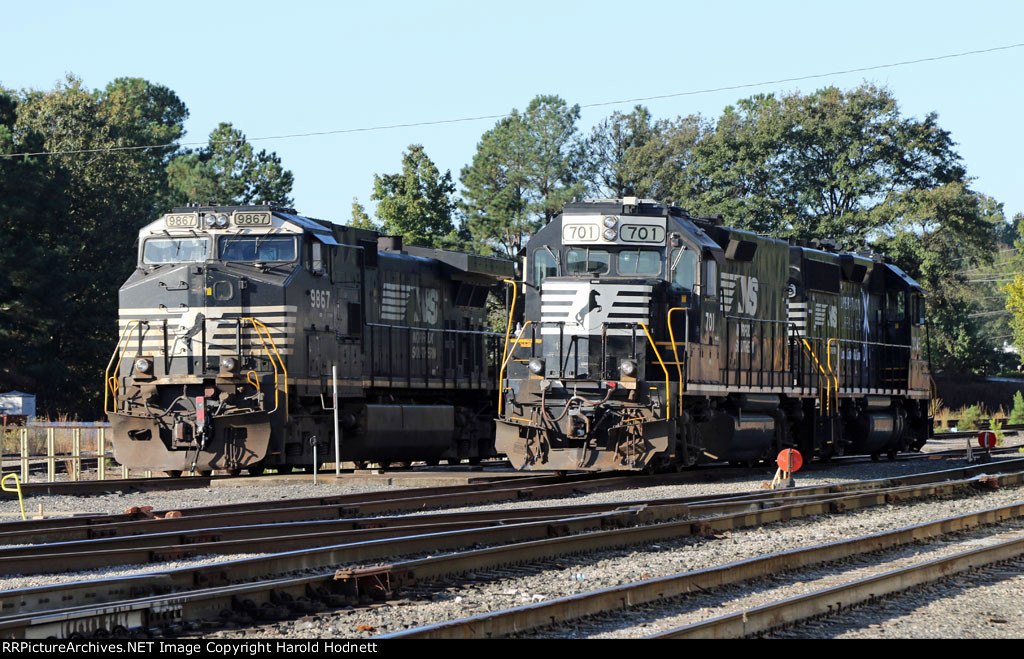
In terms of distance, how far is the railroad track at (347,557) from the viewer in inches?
287

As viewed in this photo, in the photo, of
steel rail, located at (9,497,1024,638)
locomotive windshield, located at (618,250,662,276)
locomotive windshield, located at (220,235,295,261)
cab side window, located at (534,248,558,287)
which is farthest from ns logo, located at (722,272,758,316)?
steel rail, located at (9,497,1024,638)

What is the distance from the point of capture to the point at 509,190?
6175 centimetres

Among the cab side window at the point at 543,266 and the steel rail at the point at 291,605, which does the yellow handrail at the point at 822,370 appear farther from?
the steel rail at the point at 291,605

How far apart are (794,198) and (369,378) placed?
3718cm

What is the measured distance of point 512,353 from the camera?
1842 cm

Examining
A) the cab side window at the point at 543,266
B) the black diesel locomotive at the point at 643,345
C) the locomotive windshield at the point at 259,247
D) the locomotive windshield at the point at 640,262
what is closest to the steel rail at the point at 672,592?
the black diesel locomotive at the point at 643,345

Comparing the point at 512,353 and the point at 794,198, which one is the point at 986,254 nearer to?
the point at 794,198

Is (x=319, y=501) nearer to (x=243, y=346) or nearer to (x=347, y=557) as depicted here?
(x=347, y=557)

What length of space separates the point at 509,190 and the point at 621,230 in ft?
144

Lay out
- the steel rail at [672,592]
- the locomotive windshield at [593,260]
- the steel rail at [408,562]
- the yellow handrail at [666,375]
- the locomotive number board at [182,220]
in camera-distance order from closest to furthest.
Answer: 1. the steel rail at [672,592]
2. the steel rail at [408,562]
3. the yellow handrail at [666,375]
4. the locomotive windshield at [593,260]
5. the locomotive number board at [182,220]

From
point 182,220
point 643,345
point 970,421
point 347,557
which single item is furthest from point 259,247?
point 970,421

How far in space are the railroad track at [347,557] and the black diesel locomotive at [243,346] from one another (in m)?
4.52
